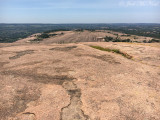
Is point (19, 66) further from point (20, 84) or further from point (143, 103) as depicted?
point (143, 103)

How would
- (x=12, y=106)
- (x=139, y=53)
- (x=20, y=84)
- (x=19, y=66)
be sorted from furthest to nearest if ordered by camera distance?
(x=139, y=53), (x=19, y=66), (x=20, y=84), (x=12, y=106)

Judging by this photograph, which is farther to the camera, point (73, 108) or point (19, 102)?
point (19, 102)

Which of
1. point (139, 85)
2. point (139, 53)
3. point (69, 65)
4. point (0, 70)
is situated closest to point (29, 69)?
point (0, 70)

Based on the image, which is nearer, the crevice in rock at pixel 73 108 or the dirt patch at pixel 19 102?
the crevice in rock at pixel 73 108

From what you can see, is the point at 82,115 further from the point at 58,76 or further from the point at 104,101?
the point at 58,76

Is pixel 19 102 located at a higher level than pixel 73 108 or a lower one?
higher

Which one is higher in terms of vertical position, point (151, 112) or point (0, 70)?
point (0, 70)

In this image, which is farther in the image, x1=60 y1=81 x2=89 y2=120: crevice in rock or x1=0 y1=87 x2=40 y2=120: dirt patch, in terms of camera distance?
x1=0 y1=87 x2=40 y2=120: dirt patch

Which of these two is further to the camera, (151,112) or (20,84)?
(20,84)

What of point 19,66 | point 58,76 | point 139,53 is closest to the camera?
point 58,76
